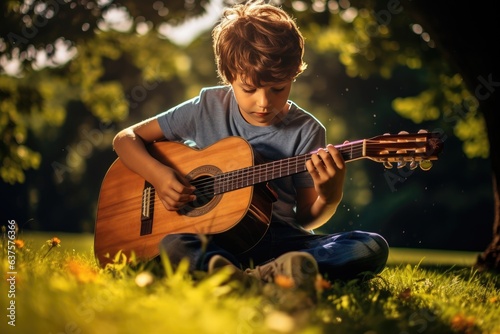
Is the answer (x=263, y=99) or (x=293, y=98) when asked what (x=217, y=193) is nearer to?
(x=263, y=99)

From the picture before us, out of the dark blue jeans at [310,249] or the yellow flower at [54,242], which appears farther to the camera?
the yellow flower at [54,242]

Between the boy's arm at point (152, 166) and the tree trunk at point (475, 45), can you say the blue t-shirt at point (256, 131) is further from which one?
the tree trunk at point (475, 45)

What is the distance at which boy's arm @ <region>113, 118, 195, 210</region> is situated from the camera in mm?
3275

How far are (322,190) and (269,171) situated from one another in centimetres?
28

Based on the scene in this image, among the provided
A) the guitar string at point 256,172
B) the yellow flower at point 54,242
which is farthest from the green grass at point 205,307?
the guitar string at point 256,172

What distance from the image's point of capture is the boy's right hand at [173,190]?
3.26 m

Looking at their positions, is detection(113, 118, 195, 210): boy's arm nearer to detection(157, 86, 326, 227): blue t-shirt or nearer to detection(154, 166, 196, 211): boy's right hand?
detection(154, 166, 196, 211): boy's right hand

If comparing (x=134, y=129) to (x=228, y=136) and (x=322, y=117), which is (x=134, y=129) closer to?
(x=228, y=136)

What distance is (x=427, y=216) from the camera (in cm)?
1684

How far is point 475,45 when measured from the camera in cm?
478

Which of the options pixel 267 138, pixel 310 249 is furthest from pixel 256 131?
pixel 310 249

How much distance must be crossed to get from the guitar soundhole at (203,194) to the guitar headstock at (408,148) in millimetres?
822

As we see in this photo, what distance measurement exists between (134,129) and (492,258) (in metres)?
3.09

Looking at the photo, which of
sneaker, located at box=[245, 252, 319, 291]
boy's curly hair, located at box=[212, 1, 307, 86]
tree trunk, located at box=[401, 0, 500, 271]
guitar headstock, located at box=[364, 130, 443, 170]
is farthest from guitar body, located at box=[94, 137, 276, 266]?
tree trunk, located at box=[401, 0, 500, 271]
